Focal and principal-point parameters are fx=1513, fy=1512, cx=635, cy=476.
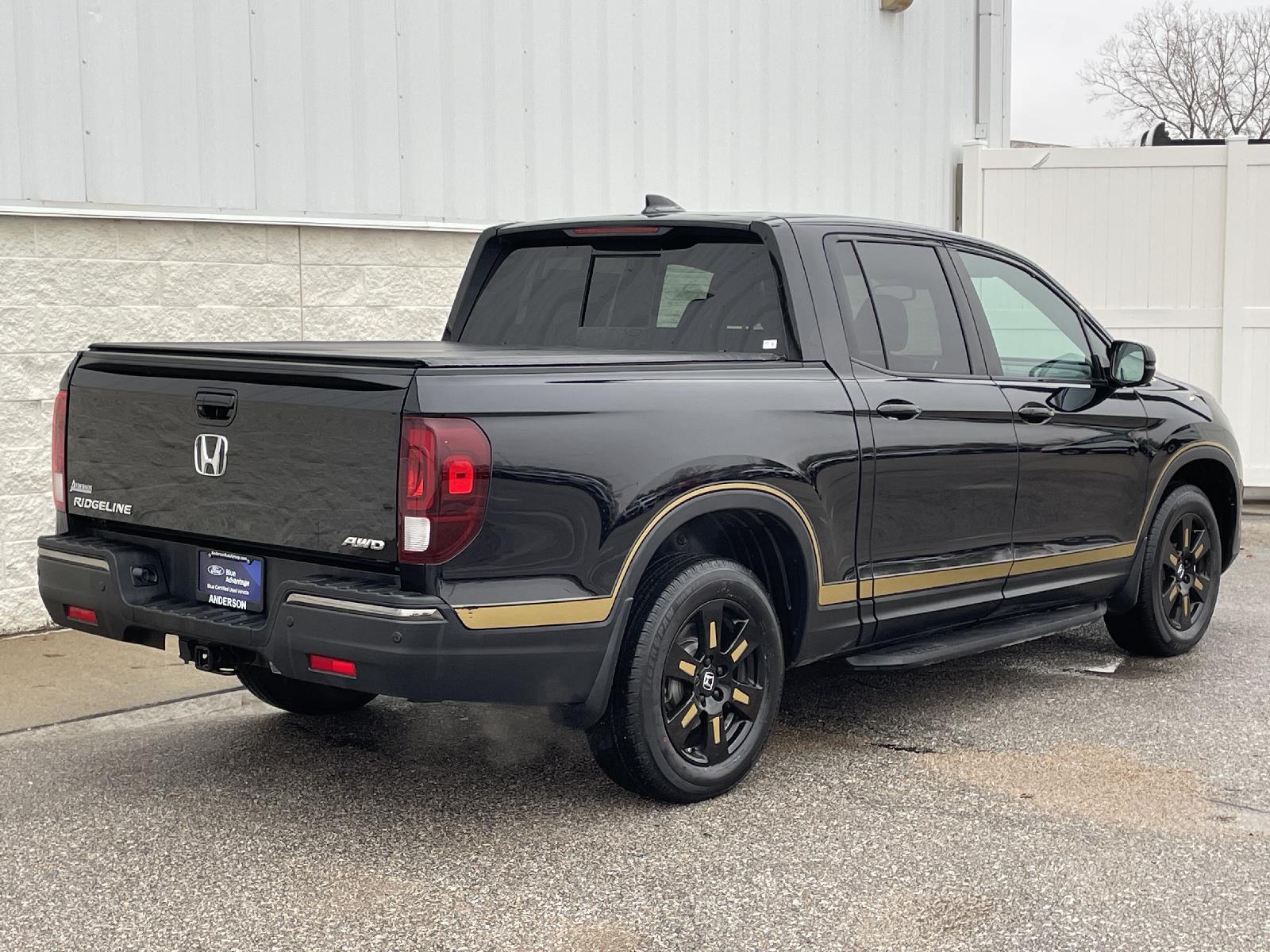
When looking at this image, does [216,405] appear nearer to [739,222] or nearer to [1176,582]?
[739,222]

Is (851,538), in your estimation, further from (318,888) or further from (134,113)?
(134,113)

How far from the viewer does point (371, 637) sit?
4000mm

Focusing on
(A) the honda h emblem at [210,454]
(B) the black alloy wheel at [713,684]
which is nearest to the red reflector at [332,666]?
(A) the honda h emblem at [210,454]

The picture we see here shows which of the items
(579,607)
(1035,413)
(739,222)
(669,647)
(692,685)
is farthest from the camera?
(1035,413)

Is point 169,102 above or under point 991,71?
under

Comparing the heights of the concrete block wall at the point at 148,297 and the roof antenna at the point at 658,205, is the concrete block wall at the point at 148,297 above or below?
below

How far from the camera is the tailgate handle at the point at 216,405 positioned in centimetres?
438

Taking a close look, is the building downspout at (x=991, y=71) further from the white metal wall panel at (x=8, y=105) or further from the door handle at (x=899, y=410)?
the white metal wall panel at (x=8, y=105)

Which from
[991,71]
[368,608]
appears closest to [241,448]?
[368,608]

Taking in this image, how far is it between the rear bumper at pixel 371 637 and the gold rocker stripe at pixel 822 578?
0.12ft

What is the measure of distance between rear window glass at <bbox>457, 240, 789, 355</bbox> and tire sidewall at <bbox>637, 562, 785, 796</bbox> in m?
0.90

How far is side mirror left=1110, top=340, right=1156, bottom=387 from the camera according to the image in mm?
6219

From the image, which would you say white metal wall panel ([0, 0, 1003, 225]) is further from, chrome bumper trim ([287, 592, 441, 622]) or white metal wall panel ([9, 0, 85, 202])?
chrome bumper trim ([287, 592, 441, 622])

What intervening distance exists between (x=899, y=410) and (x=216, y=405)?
232cm
